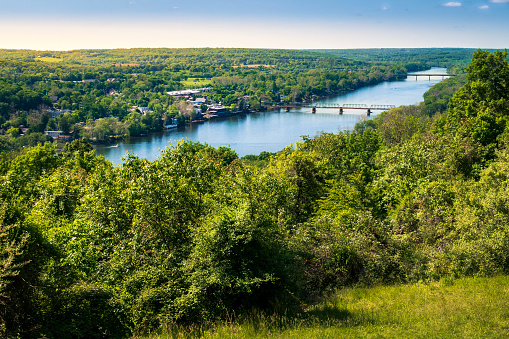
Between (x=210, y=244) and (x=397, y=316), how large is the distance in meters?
4.01

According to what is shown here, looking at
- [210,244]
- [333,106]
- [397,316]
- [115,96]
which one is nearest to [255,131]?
[333,106]

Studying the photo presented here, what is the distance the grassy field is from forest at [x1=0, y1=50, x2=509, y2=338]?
1.47 ft

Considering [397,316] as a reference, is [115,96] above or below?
above

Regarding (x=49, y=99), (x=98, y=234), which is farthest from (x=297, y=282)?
(x=49, y=99)

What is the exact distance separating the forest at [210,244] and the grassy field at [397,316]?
45 centimetres

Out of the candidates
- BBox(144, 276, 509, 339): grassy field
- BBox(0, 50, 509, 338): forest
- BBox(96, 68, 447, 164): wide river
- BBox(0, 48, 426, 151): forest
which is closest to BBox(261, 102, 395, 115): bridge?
BBox(96, 68, 447, 164): wide river

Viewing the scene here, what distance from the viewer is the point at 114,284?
313 inches

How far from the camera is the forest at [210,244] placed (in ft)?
22.7

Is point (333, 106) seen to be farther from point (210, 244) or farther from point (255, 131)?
point (210, 244)

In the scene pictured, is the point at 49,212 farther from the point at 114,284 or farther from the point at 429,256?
the point at 429,256

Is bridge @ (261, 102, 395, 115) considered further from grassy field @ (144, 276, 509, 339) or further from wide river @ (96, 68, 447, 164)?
grassy field @ (144, 276, 509, 339)

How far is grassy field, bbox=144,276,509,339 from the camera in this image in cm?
683

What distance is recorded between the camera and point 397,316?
789 cm

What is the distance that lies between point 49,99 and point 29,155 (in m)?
83.6
